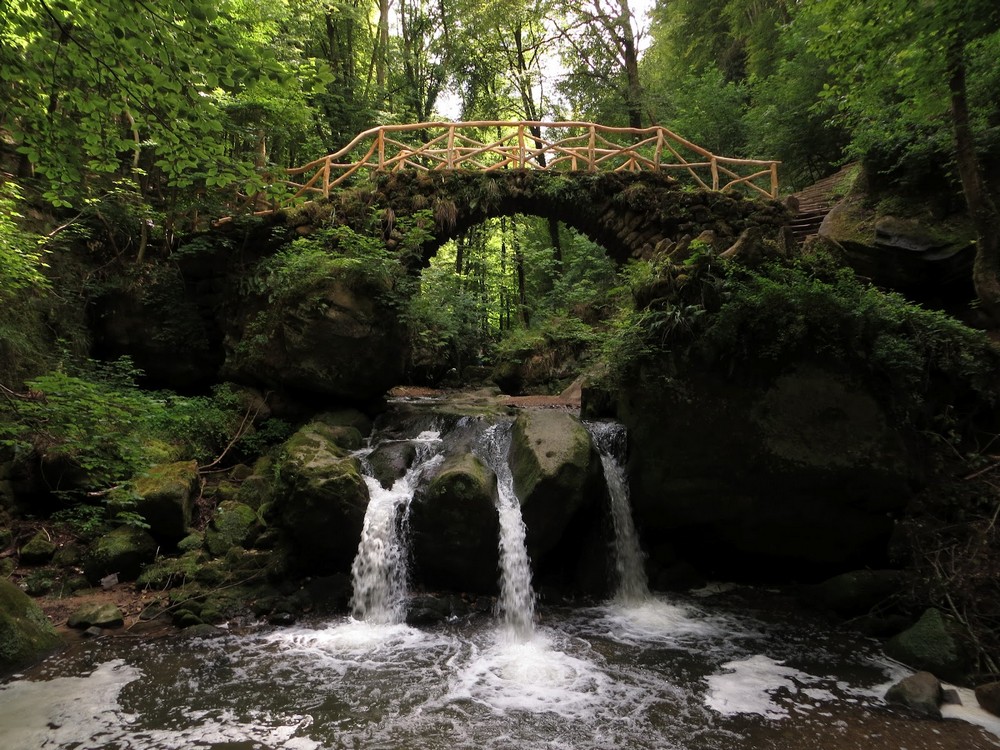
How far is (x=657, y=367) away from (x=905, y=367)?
9.51 feet

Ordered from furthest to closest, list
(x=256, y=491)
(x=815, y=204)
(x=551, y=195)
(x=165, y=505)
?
(x=815, y=204), (x=551, y=195), (x=256, y=491), (x=165, y=505)

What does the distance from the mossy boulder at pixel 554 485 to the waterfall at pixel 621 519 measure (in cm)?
38

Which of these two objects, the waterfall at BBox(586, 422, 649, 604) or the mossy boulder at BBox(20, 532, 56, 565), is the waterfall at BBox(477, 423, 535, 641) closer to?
the waterfall at BBox(586, 422, 649, 604)

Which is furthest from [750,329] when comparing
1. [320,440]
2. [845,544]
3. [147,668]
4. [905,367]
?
[147,668]

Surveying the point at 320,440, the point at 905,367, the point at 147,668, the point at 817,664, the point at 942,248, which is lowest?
the point at 817,664

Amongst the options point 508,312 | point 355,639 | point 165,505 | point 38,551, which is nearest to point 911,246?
point 355,639

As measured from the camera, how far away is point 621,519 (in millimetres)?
7199

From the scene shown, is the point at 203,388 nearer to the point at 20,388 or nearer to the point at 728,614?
the point at 20,388

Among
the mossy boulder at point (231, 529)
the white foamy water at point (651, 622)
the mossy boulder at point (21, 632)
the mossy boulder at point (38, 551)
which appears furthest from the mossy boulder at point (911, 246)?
the mossy boulder at point (38, 551)

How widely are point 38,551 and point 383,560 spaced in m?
3.96

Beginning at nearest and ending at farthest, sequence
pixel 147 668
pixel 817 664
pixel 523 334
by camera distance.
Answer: pixel 147 668 → pixel 817 664 → pixel 523 334

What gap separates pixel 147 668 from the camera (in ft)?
16.0

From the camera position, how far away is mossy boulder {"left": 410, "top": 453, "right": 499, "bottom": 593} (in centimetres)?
652

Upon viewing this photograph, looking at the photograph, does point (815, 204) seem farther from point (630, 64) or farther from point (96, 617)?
point (96, 617)
